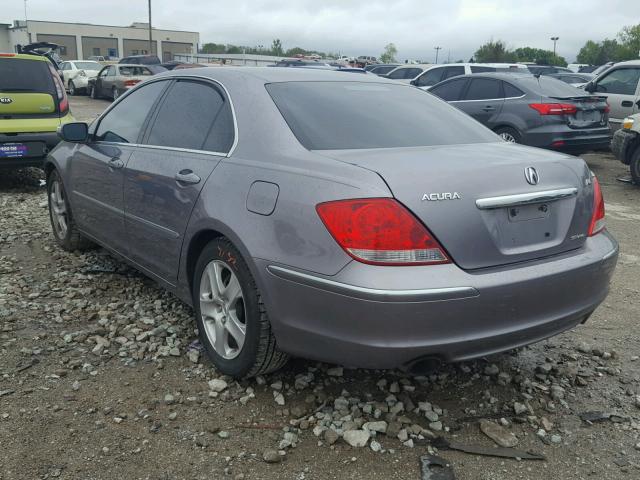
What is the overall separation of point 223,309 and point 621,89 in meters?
10.3

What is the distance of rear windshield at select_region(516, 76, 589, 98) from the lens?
9.63 m

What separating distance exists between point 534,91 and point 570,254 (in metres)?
7.59

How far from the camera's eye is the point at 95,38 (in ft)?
260

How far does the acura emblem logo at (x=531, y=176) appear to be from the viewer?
2688 mm

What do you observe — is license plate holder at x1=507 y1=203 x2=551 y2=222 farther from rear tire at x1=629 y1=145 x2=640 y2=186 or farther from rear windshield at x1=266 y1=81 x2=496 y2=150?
rear tire at x1=629 y1=145 x2=640 y2=186

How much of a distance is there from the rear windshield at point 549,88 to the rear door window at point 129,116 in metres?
7.16

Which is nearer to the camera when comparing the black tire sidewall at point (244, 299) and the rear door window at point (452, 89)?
the black tire sidewall at point (244, 299)

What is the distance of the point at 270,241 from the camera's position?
2.70m

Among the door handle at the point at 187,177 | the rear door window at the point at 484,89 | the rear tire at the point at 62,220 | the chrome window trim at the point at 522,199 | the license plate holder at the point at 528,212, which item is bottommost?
the rear tire at the point at 62,220

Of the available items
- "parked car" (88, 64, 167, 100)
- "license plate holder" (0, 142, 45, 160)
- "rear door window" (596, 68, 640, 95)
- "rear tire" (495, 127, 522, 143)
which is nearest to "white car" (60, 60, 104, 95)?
"parked car" (88, 64, 167, 100)

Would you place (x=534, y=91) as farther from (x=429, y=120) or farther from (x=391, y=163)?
(x=391, y=163)

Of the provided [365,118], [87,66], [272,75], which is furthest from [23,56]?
[87,66]

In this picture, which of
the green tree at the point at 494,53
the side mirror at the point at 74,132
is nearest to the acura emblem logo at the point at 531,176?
the side mirror at the point at 74,132

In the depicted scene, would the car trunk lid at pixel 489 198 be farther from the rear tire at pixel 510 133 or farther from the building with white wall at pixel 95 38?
the building with white wall at pixel 95 38
